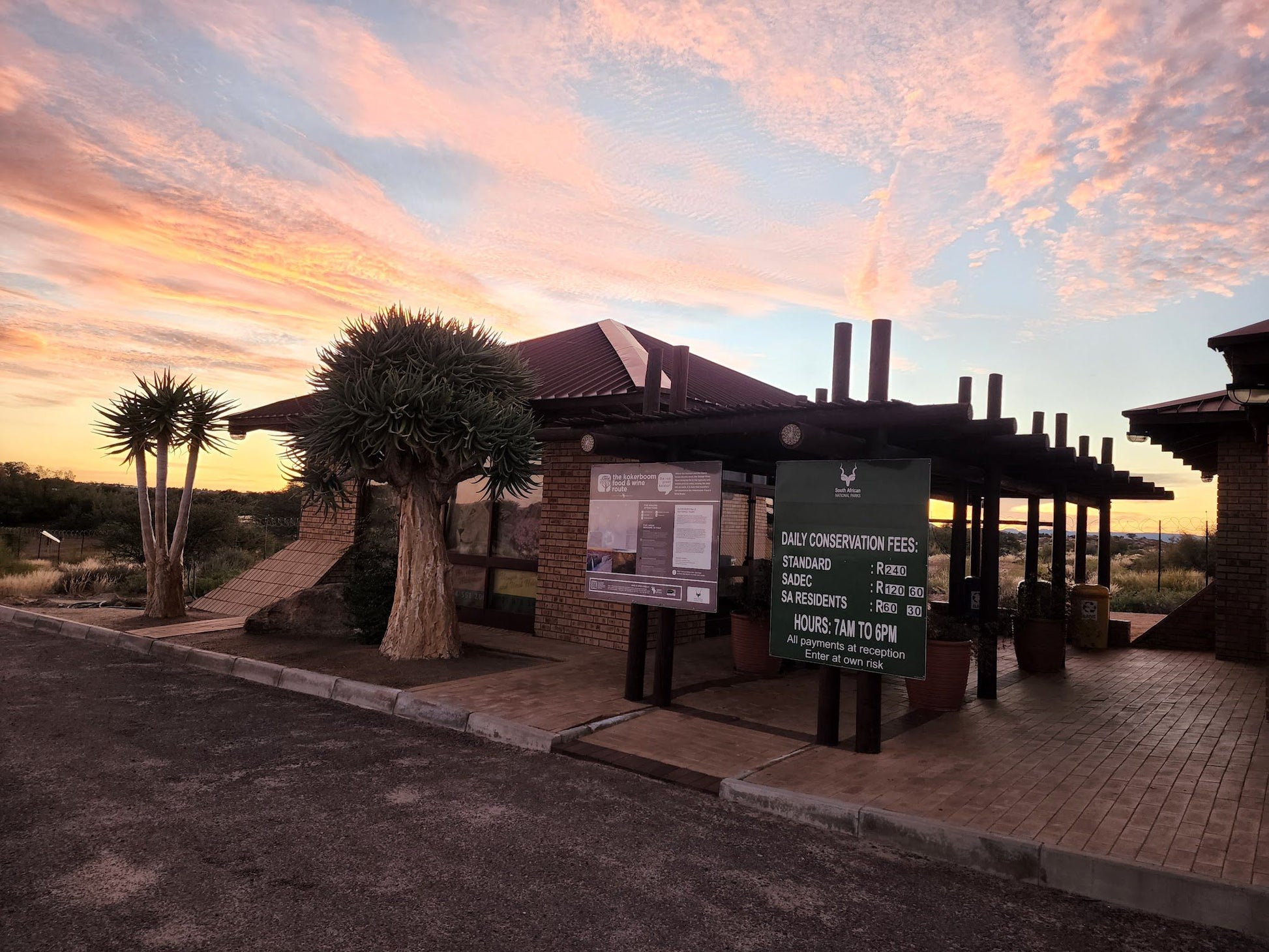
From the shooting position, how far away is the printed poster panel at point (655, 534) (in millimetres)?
7016

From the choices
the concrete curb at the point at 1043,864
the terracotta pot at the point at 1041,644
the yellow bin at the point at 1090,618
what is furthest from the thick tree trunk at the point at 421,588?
the yellow bin at the point at 1090,618

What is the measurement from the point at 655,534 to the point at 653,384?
1.45m

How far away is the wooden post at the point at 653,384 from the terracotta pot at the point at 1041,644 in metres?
5.75

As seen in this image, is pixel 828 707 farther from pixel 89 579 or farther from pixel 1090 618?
pixel 89 579

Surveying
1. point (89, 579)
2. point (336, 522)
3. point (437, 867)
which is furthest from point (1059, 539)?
point (89, 579)

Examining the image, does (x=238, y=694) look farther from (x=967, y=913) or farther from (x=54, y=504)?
(x=54, y=504)

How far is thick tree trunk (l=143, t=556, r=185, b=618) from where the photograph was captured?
11828mm

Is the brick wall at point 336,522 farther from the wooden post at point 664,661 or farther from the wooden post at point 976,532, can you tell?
the wooden post at point 976,532

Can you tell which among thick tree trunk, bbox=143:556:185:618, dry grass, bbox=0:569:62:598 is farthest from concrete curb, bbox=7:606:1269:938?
dry grass, bbox=0:569:62:598

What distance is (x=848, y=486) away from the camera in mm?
6184

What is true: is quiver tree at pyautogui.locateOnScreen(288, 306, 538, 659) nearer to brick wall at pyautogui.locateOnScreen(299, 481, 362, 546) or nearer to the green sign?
the green sign

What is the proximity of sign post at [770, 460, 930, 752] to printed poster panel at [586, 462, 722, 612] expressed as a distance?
699 mm

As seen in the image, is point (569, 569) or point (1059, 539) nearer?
point (569, 569)

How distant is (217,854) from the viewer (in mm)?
4020
